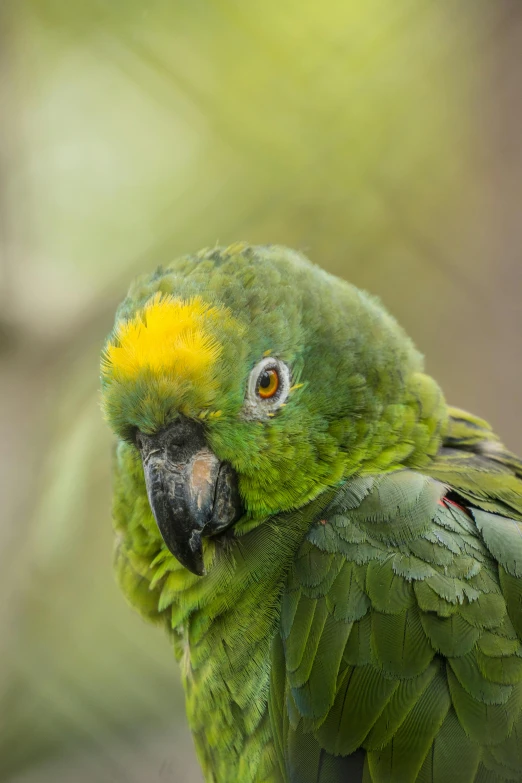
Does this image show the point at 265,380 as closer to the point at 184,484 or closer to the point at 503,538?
the point at 184,484

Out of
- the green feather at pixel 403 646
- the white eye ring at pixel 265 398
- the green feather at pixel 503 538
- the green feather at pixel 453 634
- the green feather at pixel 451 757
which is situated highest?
the white eye ring at pixel 265 398

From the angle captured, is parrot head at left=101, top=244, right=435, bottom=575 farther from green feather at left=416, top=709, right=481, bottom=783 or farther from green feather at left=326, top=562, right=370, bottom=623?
green feather at left=416, top=709, right=481, bottom=783

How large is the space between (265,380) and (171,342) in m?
0.17

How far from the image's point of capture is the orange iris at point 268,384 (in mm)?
1023

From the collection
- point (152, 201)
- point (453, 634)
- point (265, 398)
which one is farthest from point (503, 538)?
point (152, 201)

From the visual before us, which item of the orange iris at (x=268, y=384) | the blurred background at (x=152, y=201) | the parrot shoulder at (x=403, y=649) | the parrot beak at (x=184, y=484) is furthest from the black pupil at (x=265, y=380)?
the blurred background at (x=152, y=201)

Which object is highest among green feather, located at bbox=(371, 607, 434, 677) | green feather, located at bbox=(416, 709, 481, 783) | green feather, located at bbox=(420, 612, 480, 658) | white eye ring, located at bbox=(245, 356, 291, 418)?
white eye ring, located at bbox=(245, 356, 291, 418)

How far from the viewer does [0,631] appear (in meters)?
1.90

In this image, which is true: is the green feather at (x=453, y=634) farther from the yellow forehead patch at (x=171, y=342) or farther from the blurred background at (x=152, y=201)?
the blurred background at (x=152, y=201)

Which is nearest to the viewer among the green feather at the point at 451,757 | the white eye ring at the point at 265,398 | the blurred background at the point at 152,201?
the green feather at the point at 451,757

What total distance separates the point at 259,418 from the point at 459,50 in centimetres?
182

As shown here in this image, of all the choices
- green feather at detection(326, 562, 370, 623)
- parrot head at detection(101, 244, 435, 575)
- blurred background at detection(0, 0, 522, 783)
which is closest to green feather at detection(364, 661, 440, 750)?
green feather at detection(326, 562, 370, 623)

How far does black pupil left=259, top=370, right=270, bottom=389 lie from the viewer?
103cm

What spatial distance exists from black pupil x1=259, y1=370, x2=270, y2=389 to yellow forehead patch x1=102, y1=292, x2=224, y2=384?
9 cm
